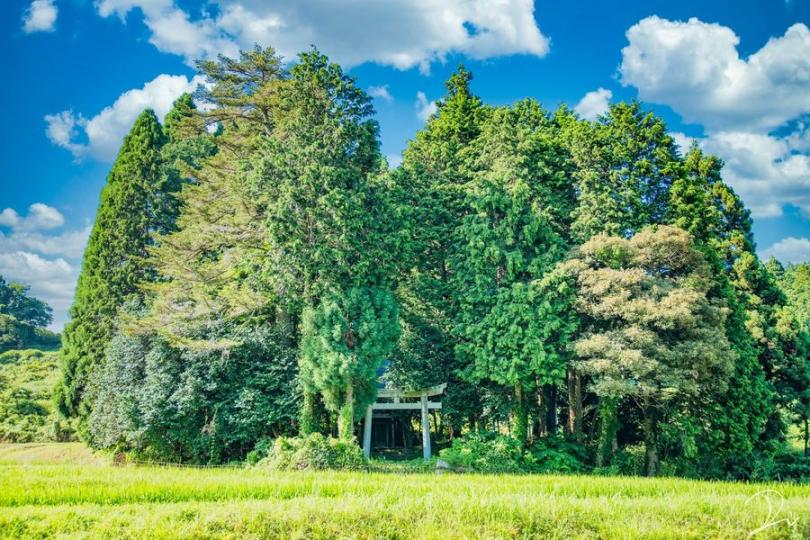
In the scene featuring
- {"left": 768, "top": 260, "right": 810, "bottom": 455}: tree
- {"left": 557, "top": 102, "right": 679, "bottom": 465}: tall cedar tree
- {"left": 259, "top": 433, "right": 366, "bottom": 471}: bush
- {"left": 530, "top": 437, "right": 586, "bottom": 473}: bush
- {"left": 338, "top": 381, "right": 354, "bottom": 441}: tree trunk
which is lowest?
{"left": 530, "top": 437, "right": 586, "bottom": 473}: bush

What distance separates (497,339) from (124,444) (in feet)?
44.2

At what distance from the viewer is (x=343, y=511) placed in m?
5.89

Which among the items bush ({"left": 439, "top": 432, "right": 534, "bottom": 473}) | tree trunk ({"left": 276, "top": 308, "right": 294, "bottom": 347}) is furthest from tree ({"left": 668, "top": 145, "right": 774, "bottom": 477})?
tree trunk ({"left": 276, "top": 308, "right": 294, "bottom": 347})

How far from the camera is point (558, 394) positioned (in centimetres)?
2216

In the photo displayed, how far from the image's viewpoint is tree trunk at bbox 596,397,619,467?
58.1 ft

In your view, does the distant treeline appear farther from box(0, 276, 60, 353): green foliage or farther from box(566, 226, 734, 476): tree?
box(0, 276, 60, 353): green foliage

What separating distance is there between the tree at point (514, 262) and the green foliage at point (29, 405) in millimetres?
18863

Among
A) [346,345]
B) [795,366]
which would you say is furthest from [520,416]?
[795,366]

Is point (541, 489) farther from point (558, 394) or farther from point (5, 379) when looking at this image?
point (5, 379)

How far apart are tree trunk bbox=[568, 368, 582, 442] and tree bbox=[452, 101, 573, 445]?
1.78 metres

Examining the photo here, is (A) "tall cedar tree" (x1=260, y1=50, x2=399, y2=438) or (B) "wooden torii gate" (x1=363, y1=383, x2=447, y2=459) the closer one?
(A) "tall cedar tree" (x1=260, y1=50, x2=399, y2=438)

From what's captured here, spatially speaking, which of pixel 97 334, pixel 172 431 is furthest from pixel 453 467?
pixel 97 334

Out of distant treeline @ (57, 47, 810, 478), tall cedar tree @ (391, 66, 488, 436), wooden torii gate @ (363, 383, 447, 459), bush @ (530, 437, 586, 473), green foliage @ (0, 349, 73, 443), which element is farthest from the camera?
green foliage @ (0, 349, 73, 443)

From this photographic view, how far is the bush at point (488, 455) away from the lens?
15519 mm
